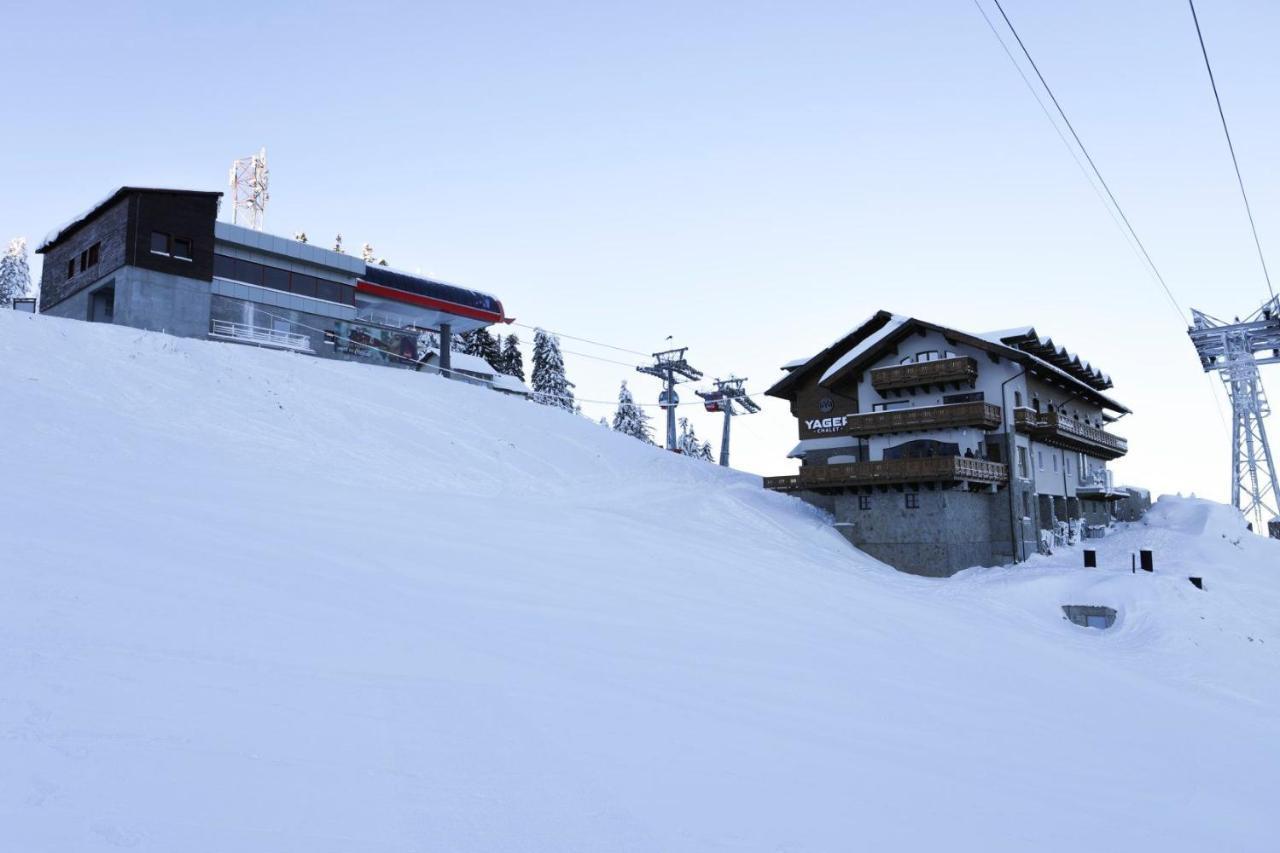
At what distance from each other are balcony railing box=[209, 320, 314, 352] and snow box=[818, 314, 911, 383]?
28100 mm

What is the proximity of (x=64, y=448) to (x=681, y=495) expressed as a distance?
21.9 meters

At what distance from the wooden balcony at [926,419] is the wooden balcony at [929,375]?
122cm

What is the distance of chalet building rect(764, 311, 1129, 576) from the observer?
105 ft

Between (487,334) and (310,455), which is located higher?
(487,334)

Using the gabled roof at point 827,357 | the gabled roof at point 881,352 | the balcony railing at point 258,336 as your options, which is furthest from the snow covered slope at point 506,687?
the gabled roof at point 827,357

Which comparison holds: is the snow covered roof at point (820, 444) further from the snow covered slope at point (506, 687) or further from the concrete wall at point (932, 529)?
the snow covered slope at point (506, 687)

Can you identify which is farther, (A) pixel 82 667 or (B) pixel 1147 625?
(B) pixel 1147 625

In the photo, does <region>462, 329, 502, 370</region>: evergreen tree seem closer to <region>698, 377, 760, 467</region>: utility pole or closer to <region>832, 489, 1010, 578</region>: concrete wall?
<region>698, 377, 760, 467</region>: utility pole

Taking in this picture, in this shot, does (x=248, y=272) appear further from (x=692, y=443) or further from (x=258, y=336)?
(x=692, y=443)

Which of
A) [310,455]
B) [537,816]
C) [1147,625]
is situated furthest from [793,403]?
[537,816]

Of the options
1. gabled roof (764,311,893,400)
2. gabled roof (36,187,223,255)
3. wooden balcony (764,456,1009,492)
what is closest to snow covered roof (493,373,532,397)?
gabled roof (764,311,893,400)

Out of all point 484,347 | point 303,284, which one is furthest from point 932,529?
point 484,347

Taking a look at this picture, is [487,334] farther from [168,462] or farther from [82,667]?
[82,667]

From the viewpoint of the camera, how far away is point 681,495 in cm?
3225
